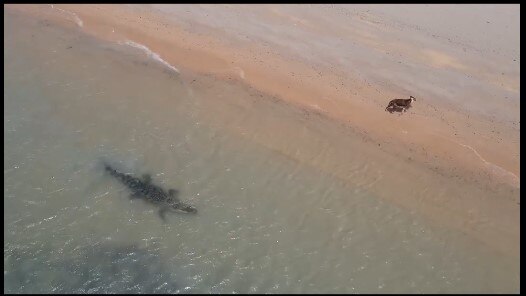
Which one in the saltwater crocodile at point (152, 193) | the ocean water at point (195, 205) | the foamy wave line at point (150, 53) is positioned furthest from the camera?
the foamy wave line at point (150, 53)

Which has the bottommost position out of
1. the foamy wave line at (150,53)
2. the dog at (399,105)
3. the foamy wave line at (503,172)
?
the foamy wave line at (503,172)

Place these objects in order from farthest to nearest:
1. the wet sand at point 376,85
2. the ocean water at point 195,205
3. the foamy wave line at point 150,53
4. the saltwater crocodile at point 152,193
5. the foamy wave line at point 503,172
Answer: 1. the foamy wave line at point 150,53
2. the foamy wave line at point 503,172
3. the wet sand at point 376,85
4. the saltwater crocodile at point 152,193
5. the ocean water at point 195,205

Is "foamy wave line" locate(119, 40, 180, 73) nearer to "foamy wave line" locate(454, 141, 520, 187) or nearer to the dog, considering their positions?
the dog

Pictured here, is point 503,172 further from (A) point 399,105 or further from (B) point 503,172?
(A) point 399,105

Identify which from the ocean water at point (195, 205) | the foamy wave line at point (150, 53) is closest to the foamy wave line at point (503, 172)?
the ocean water at point (195, 205)

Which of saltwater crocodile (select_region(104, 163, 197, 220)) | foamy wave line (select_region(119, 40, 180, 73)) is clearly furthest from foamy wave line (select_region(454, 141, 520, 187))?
foamy wave line (select_region(119, 40, 180, 73))

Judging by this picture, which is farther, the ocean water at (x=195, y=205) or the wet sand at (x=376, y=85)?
the wet sand at (x=376, y=85)

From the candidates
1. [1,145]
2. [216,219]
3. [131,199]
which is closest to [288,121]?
[216,219]

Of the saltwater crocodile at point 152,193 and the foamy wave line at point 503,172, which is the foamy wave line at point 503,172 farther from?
the saltwater crocodile at point 152,193

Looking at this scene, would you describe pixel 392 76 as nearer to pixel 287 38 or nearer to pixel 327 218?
pixel 287 38
